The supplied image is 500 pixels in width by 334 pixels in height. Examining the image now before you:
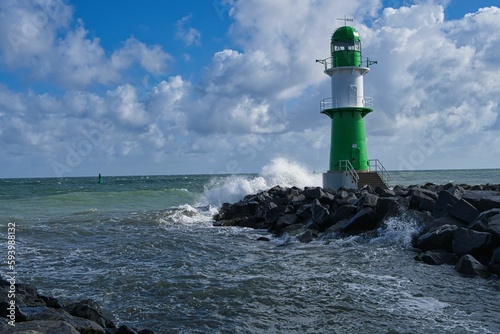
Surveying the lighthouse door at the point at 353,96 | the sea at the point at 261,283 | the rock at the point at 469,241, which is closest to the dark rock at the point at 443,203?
the sea at the point at 261,283

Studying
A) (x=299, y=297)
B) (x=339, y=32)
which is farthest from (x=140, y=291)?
(x=339, y=32)

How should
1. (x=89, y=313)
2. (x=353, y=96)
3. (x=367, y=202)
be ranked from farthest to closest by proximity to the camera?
1. (x=353, y=96)
2. (x=367, y=202)
3. (x=89, y=313)

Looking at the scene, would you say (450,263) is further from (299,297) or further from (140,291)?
(140,291)

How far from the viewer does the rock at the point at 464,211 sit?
962cm

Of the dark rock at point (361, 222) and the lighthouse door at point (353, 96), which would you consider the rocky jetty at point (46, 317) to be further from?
the lighthouse door at point (353, 96)

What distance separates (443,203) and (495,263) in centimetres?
334

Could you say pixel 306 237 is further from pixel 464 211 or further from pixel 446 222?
pixel 464 211

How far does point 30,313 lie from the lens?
4.93 meters

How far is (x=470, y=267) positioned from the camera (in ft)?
24.2

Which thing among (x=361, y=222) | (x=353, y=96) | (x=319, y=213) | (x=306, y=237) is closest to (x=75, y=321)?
(x=306, y=237)

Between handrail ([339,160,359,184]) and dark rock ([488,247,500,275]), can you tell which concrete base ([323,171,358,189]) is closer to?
handrail ([339,160,359,184])

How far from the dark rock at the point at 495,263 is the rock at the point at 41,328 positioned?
615cm

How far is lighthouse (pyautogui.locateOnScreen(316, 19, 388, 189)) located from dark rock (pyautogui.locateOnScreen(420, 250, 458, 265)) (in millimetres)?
10880

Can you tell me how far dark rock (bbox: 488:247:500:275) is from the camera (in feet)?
24.0
